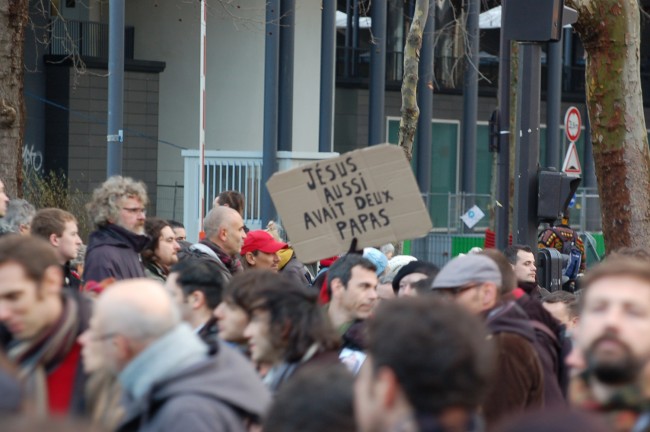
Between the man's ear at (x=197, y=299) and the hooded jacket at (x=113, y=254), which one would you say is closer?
the man's ear at (x=197, y=299)

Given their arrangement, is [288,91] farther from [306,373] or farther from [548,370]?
[306,373]

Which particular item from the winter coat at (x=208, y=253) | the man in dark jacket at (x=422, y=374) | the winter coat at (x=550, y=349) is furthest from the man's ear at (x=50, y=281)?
the winter coat at (x=208, y=253)

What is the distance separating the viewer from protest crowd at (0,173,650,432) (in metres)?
2.91

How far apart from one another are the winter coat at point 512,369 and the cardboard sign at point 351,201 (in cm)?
153

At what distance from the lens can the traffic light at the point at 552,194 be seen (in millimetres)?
9477

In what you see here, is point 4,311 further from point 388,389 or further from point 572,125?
point 572,125

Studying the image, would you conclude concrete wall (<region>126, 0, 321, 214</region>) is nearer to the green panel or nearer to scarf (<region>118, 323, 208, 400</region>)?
the green panel

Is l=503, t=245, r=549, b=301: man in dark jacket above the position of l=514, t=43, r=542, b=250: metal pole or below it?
below

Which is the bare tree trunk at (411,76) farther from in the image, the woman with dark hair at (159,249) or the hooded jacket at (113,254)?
the hooded jacket at (113,254)

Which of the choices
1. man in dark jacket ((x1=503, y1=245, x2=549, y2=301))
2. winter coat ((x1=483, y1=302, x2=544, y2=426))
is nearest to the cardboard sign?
winter coat ((x1=483, y1=302, x2=544, y2=426))

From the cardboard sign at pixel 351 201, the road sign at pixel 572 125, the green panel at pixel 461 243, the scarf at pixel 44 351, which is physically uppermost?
the road sign at pixel 572 125

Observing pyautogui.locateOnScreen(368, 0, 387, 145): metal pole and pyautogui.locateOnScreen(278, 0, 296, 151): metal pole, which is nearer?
pyautogui.locateOnScreen(278, 0, 296, 151): metal pole

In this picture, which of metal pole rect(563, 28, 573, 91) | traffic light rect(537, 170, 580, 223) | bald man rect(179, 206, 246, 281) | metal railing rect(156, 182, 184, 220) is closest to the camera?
bald man rect(179, 206, 246, 281)

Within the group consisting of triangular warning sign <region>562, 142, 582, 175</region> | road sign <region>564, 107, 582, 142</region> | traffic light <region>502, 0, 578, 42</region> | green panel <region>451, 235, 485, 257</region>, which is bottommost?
green panel <region>451, 235, 485, 257</region>
